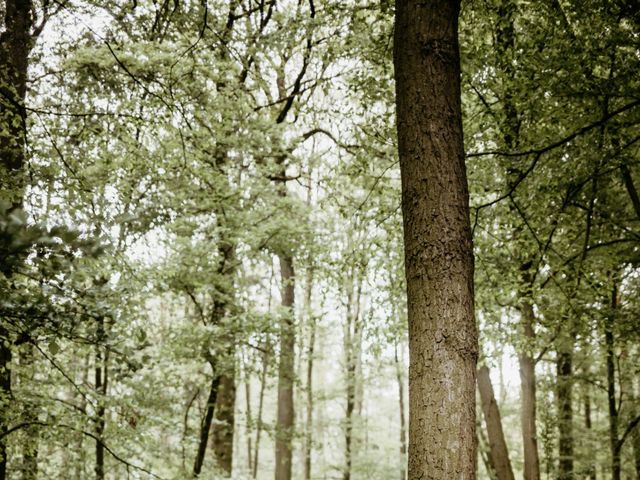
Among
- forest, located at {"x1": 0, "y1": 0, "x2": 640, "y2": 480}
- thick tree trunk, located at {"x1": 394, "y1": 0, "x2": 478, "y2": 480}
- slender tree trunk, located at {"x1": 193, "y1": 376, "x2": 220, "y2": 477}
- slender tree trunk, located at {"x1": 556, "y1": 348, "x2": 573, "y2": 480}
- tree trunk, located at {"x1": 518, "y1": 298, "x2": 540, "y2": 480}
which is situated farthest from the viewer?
slender tree trunk, located at {"x1": 556, "y1": 348, "x2": 573, "y2": 480}

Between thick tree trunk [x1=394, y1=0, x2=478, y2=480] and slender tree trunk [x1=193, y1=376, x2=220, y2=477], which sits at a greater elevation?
thick tree trunk [x1=394, y1=0, x2=478, y2=480]

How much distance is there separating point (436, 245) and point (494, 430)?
7776mm

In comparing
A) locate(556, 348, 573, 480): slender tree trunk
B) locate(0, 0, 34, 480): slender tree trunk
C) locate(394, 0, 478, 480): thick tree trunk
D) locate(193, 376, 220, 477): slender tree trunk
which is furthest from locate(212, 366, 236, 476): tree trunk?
locate(556, 348, 573, 480): slender tree trunk

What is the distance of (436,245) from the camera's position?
8.14 ft

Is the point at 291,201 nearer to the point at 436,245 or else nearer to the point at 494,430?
the point at 494,430

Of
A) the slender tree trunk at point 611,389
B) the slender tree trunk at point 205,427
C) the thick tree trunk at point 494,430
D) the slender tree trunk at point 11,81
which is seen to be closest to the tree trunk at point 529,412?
the thick tree trunk at point 494,430

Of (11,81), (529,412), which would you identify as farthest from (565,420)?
(11,81)

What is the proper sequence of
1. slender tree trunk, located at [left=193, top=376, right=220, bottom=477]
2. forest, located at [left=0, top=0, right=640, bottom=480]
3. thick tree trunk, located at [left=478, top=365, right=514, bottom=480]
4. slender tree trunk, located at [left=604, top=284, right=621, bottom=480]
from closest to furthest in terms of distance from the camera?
Result: forest, located at [left=0, top=0, right=640, bottom=480] < slender tree trunk, located at [left=604, top=284, right=621, bottom=480] < slender tree trunk, located at [left=193, top=376, right=220, bottom=477] < thick tree trunk, located at [left=478, top=365, right=514, bottom=480]

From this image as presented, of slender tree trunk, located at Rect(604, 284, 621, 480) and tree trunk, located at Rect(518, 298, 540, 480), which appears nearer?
slender tree trunk, located at Rect(604, 284, 621, 480)

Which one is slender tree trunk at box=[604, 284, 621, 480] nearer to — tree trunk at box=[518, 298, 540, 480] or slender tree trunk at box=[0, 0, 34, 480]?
tree trunk at box=[518, 298, 540, 480]

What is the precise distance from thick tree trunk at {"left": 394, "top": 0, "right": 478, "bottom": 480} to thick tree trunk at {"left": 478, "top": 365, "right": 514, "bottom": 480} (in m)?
7.08

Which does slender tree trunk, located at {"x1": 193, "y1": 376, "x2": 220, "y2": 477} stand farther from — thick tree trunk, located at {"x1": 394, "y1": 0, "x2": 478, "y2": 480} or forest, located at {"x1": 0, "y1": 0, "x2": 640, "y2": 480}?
thick tree trunk, located at {"x1": 394, "y1": 0, "x2": 478, "y2": 480}

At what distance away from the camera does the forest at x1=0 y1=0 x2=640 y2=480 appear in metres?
A: 2.57

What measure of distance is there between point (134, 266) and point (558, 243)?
5644 mm
